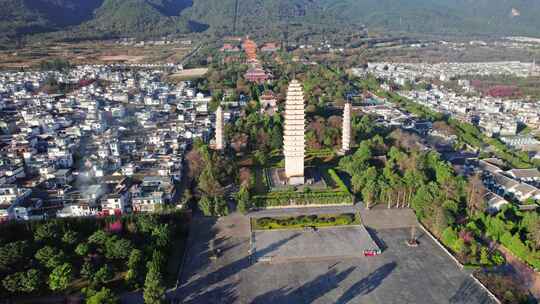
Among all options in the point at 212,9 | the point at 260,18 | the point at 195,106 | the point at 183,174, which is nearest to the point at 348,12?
the point at 260,18

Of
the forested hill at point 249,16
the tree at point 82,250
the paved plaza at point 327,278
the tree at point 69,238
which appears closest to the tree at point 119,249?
the tree at point 82,250

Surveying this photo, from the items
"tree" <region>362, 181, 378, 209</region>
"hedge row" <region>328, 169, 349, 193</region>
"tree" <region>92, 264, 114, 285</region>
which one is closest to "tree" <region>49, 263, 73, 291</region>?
"tree" <region>92, 264, 114, 285</region>

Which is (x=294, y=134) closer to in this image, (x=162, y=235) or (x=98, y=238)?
(x=162, y=235)

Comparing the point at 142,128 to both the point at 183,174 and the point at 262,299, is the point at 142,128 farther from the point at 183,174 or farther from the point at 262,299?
the point at 262,299

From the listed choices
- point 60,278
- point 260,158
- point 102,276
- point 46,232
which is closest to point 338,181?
point 260,158

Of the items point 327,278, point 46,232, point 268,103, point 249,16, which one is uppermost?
point 249,16

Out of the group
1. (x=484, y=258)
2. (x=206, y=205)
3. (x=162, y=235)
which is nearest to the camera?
(x=484, y=258)
